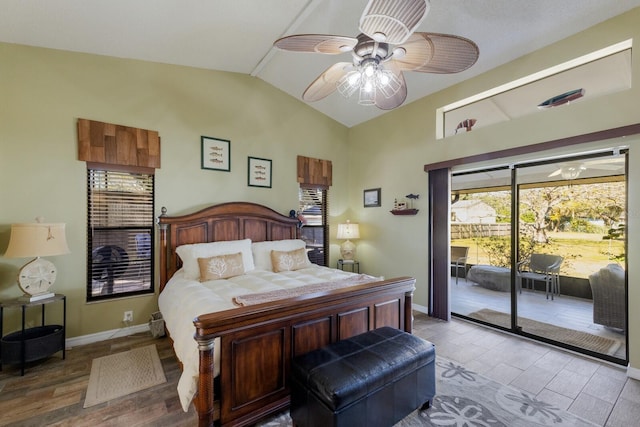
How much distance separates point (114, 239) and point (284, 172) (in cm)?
243

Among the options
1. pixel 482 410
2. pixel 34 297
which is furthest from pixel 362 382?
pixel 34 297

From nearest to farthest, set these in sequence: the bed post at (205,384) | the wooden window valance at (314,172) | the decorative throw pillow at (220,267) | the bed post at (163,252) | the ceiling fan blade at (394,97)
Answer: the bed post at (205,384), the ceiling fan blade at (394,97), the decorative throw pillow at (220,267), the bed post at (163,252), the wooden window valance at (314,172)

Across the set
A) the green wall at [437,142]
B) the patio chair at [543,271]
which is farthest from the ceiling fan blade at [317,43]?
the patio chair at [543,271]

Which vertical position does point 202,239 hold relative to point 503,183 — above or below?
below

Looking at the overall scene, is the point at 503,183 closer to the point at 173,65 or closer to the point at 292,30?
the point at 292,30

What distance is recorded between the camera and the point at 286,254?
3676 mm

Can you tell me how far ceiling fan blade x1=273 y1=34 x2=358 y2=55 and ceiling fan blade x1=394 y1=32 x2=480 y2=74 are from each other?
0.36 m

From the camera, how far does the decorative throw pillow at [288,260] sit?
357 cm

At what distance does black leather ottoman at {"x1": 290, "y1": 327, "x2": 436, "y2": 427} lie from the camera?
1.57 m

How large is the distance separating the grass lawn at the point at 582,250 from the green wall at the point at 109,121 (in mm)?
3590

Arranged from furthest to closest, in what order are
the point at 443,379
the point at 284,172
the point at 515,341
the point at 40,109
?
the point at 284,172
the point at 515,341
the point at 40,109
the point at 443,379

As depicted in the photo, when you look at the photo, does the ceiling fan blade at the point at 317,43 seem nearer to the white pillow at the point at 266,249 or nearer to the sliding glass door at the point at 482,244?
the white pillow at the point at 266,249

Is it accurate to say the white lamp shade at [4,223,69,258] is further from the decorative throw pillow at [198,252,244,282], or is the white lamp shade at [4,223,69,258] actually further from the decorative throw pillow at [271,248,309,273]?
→ the decorative throw pillow at [271,248,309,273]

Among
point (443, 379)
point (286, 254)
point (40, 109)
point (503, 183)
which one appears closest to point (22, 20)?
point (40, 109)
